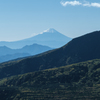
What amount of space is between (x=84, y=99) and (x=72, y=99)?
13118 mm

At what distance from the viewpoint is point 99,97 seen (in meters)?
195

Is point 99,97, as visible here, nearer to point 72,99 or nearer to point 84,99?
point 84,99

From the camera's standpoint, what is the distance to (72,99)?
655ft

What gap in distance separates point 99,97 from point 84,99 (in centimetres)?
1577

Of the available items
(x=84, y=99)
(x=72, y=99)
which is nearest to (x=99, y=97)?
(x=84, y=99)

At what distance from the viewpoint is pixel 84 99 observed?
19375 centimetres

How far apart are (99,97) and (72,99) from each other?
2793cm
